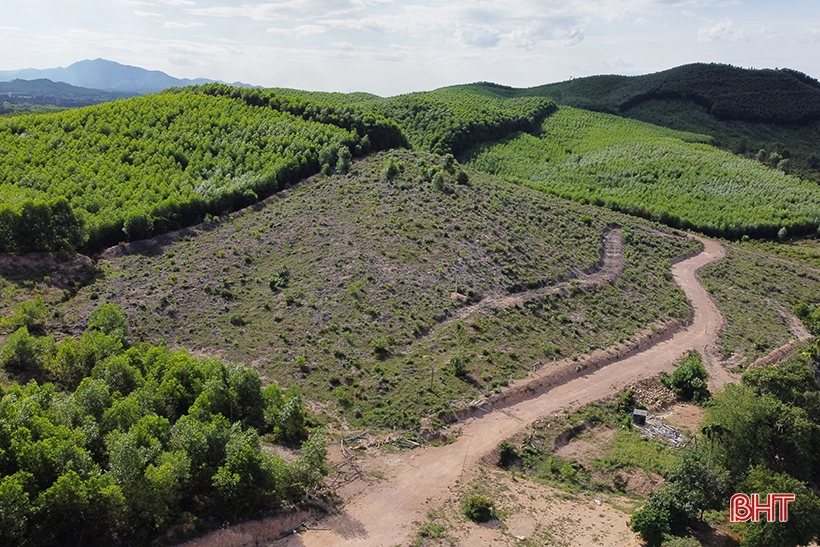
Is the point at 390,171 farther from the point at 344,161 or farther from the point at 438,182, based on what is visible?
the point at 344,161

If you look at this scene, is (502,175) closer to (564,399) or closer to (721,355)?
(721,355)

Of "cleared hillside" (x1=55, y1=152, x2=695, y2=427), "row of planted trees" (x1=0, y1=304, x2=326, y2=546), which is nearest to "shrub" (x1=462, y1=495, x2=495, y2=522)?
"cleared hillside" (x1=55, y1=152, x2=695, y2=427)

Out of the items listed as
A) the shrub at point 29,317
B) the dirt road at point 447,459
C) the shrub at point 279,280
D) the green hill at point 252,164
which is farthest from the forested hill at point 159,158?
the dirt road at point 447,459
